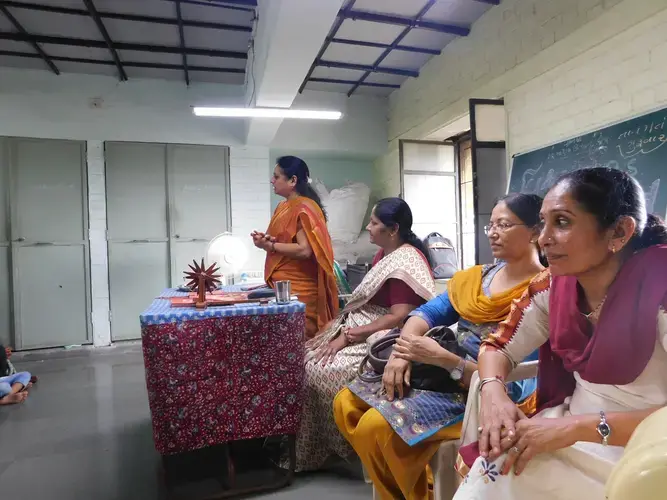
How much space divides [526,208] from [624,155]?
1.51 m

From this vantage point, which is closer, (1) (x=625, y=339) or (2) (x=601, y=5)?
(1) (x=625, y=339)

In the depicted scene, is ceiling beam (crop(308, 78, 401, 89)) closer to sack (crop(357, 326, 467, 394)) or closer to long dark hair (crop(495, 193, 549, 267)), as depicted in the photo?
long dark hair (crop(495, 193, 549, 267))

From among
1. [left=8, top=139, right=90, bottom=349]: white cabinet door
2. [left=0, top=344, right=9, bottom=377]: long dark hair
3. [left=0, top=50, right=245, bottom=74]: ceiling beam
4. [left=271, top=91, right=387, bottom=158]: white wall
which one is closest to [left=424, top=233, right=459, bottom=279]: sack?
[left=271, top=91, right=387, bottom=158]: white wall

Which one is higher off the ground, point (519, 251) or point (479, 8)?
point (479, 8)

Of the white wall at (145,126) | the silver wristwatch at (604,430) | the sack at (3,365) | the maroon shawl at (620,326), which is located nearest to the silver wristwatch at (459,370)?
the maroon shawl at (620,326)

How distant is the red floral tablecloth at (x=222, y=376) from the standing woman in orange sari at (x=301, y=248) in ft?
1.81

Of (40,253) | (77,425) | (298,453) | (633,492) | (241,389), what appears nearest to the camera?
(633,492)

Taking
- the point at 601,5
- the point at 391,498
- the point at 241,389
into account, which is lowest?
the point at 391,498

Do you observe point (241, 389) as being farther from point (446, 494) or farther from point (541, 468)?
point (541, 468)

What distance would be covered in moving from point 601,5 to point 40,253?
543cm

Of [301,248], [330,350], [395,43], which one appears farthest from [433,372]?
[395,43]

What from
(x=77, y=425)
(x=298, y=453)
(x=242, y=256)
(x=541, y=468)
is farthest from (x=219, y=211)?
(x=541, y=468)

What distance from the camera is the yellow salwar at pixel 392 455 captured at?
4.42 feet

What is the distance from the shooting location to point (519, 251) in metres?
1.48
